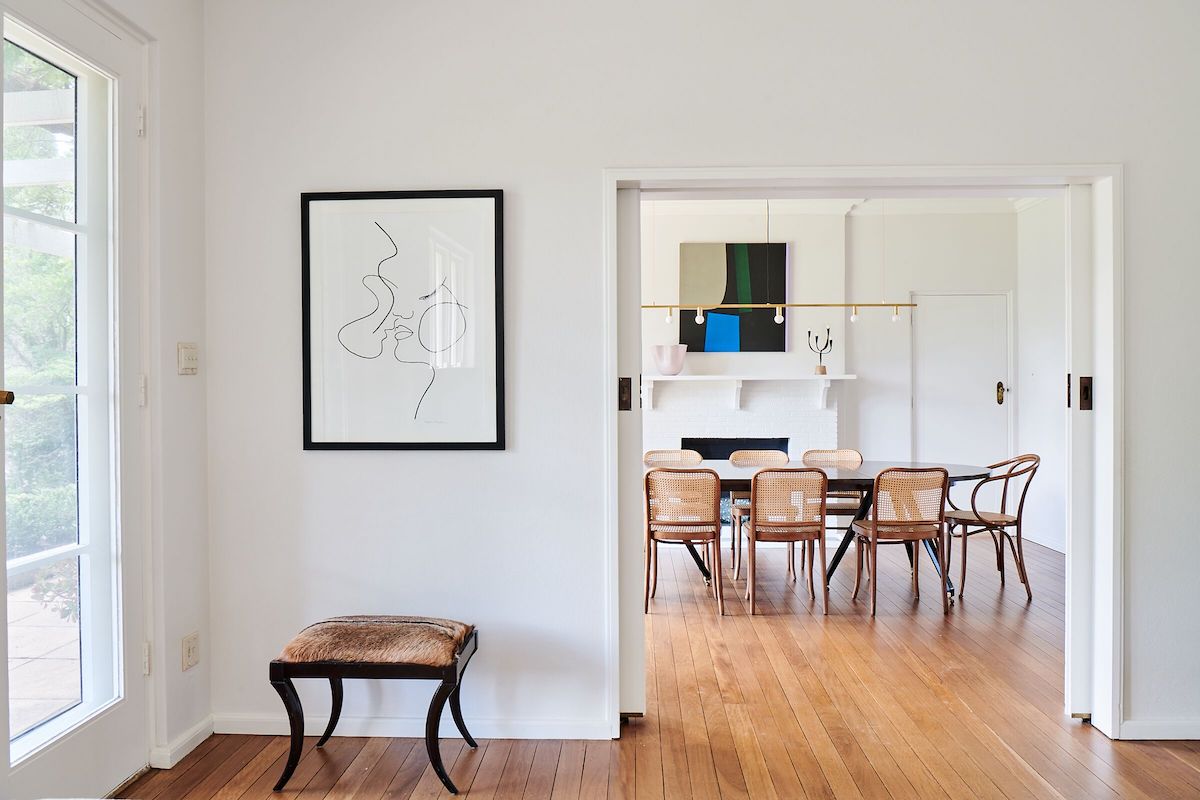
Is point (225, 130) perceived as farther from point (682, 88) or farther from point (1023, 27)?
point (1023, 27)

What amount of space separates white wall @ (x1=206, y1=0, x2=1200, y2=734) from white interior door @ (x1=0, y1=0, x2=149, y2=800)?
0.36 m

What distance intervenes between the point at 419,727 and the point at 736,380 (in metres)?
4.16

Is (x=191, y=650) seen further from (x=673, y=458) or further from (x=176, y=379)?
(x=673, y=458)

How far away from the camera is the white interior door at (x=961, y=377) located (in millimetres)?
6348

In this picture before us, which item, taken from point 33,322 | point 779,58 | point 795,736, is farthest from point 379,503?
point 779,58

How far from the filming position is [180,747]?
2453 millimetres

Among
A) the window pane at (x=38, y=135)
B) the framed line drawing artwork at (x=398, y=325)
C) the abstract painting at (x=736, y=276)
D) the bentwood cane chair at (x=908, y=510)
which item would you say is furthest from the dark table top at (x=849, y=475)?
the window pane at (x=38, y=135)

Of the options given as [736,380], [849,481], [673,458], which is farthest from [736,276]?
[849,481]

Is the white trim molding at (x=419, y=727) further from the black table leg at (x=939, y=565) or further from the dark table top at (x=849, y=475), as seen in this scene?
the black table leg at (x=939, y=565)

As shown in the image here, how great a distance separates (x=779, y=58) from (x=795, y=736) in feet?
7.70

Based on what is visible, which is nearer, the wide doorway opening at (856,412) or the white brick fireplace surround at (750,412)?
the wide doorway opening at (856,412)

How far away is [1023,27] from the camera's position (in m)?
2.53

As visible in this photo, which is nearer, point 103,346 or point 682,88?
point 103,346

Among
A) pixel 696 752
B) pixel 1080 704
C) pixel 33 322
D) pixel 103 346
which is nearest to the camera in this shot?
pixel 33 322
